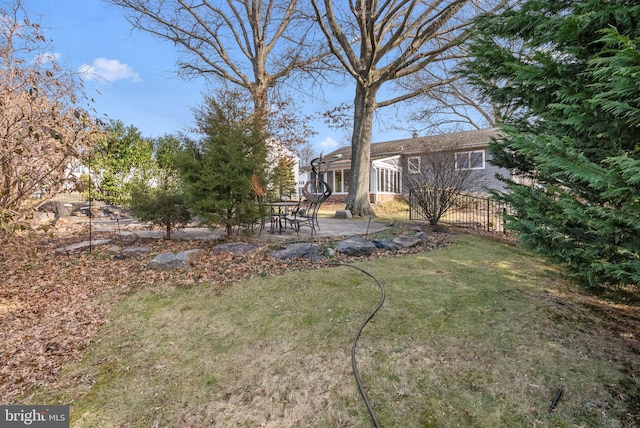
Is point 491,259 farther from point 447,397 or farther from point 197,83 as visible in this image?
point 197,83

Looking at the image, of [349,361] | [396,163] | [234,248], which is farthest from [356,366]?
[396,163]

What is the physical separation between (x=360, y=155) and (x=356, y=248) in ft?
22.1

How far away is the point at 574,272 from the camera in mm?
2580

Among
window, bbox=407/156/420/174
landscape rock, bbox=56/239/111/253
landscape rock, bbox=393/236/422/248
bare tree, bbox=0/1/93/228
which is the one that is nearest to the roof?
window, bbox=407/156/420/174

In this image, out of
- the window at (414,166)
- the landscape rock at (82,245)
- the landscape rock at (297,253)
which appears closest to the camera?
the landscape rock at (297,253)

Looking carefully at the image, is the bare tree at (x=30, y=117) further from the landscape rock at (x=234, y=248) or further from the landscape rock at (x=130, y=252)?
the landscape rock at (x=234, y=248)

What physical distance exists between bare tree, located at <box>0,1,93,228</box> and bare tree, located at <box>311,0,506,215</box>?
7.25 meters

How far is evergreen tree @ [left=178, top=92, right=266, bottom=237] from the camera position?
5.34 metres

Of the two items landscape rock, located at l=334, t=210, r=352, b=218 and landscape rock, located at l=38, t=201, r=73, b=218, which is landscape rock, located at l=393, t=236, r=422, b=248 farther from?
landscape rock, located at l=38, t=201, r=73, b=218

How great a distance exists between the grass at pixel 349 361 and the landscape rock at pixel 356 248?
1507 mm

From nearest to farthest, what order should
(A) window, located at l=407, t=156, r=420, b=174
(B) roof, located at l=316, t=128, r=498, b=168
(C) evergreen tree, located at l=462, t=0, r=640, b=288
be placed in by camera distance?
(C) evergreen tree, located at l=462, t=0, r=640, b=288
(A) window, located at l=407, t=156, r=420, b=174
(B) roof, located at l=316, t=128, r=498, b=168

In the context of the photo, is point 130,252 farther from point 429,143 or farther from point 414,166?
point 429,143

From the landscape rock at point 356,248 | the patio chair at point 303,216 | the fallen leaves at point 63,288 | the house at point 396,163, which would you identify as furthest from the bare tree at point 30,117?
the house at point 396,163

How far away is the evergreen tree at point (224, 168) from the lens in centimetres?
534
